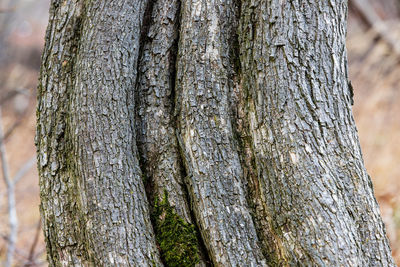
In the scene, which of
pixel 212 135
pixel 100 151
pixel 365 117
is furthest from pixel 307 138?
pixel 365 117

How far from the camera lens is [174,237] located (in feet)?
6.39

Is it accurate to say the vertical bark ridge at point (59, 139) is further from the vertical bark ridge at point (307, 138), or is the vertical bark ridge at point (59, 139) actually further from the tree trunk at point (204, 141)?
the vertical bark ridge at point (307, 138)

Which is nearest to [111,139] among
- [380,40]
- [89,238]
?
[89,238]

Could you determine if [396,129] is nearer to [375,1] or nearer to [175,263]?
[375,1]

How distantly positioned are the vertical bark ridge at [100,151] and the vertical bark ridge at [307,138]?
54 centimetres

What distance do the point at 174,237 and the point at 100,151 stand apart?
19.5 inches

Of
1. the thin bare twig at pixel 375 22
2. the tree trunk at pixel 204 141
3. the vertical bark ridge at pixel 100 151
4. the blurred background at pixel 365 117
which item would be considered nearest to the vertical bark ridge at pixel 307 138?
the tree trunk at pixel 204 141

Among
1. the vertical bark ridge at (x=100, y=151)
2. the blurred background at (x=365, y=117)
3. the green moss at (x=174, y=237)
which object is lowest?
the green moss at (x=174, y=237)

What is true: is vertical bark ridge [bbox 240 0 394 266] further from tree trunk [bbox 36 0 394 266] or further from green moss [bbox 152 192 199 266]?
green moss [bbox 152 192 199 266]

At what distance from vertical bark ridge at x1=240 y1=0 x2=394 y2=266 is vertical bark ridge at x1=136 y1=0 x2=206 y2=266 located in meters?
0.36

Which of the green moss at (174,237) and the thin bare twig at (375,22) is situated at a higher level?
the thin bare twig at (375,22)

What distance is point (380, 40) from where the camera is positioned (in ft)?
26.7

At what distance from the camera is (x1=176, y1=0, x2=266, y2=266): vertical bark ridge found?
6.10 ft

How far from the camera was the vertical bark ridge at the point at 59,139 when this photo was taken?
1967 mm
